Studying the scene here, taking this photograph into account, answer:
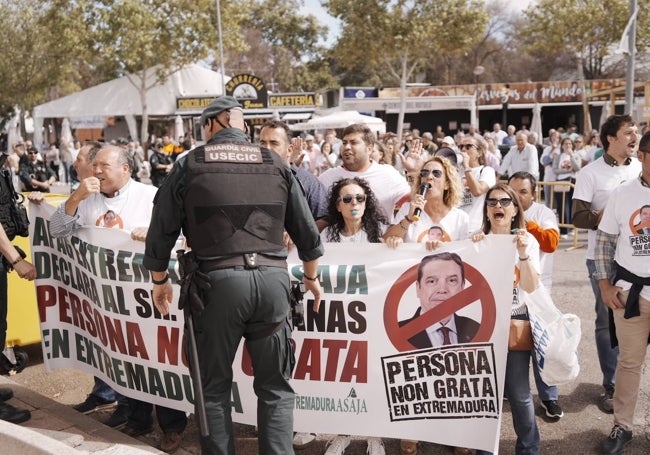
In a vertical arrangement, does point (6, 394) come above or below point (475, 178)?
below

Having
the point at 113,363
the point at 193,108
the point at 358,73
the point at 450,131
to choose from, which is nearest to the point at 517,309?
the point at 113,363

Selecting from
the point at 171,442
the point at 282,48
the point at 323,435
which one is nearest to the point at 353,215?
the point at 323,435

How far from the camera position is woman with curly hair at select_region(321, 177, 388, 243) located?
4.18 m

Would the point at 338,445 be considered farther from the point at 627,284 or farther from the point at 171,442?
the point at 627,284

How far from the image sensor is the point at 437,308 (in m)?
3.71

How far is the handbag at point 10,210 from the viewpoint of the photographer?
4.61 meters

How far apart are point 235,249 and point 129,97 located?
32.4 metres

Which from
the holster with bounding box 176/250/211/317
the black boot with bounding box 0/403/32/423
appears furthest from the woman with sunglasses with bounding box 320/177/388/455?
the black boot with bounding box 0/403/32/423

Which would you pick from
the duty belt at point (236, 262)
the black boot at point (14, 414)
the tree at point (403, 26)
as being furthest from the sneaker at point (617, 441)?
the tree at point (403, 26)

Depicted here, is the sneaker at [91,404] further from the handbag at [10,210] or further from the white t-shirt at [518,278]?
the white t-shirt at [518,278]

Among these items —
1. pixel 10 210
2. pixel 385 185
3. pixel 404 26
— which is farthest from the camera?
pixel 404 26

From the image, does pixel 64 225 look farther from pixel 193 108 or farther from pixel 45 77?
pixel 45 77

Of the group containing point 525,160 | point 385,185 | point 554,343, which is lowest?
point 554,343

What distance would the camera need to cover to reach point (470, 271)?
12.1ft
